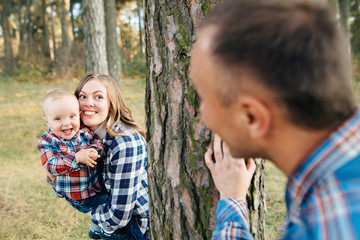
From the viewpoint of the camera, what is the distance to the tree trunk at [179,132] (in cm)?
162

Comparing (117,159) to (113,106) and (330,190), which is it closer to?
(113,106)

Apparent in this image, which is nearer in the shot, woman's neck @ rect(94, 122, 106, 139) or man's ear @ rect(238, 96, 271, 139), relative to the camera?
man's ear @ rect(238, 96, 271, 139)

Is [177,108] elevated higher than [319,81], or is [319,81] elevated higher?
[177,108]

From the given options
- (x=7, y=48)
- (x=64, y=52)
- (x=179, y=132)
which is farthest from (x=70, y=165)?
(x=7, y=48)

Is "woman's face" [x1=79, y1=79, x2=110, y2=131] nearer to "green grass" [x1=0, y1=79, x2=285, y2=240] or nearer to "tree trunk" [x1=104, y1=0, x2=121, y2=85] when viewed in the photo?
"green grass" [x1=0, y1=79, x2=285, y2=240]

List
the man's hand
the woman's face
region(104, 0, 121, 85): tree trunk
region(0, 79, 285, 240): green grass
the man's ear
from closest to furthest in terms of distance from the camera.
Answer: the man's ear
the man's hand
the woman's face
region(0, 79, 285, 240): green grass
region(104, 0, 121, 85): tree trunk

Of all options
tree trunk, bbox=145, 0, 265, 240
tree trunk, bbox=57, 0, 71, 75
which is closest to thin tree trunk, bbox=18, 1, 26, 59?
tree trunk, bbox=57, 0, 71, 75

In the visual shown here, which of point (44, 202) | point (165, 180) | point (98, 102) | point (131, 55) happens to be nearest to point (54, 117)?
point (98, 102)

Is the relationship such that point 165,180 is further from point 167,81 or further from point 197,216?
point 167,81

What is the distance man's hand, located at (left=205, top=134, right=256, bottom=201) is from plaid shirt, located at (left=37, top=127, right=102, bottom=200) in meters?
1.11

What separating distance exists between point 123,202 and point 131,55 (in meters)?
15.0

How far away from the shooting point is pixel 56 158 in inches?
90.7

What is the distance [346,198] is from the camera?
781 millimetres

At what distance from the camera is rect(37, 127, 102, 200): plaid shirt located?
2289mm
